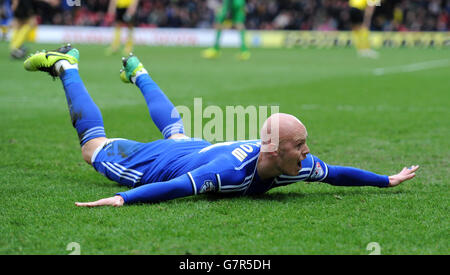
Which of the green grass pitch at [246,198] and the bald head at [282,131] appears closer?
the green grass pitch at [246,198]

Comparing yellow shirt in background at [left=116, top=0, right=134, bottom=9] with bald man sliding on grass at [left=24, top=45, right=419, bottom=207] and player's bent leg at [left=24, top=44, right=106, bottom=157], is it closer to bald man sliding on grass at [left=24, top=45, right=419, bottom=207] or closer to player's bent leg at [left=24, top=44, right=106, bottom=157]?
player's bent leg at [left=24, top=44, right=106, bottom=157]

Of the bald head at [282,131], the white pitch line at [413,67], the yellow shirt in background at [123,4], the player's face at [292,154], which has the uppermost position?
the yellow shirt in background at [123,4]

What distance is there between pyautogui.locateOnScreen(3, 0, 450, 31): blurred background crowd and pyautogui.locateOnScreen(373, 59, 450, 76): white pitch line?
11779 millimetres

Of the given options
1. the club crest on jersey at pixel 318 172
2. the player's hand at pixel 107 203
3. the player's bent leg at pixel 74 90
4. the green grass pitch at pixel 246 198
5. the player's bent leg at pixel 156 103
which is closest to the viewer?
the green grass pitch at pixel 246 198

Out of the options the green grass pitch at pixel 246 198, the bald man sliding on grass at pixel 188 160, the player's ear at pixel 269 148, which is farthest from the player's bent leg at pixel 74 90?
the player's ear at pixel 269 148

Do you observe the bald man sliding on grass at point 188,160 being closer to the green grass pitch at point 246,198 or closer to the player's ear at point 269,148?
the player's ear at point 269,148

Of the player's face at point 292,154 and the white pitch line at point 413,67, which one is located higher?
the player's face at point 292,154

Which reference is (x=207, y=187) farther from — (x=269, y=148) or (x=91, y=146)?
(x=91, y=146)

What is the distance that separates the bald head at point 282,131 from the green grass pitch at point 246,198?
0.45m

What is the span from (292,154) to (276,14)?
3076cm

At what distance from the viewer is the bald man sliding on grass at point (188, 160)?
3918 millimetres

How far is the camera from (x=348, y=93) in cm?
1143

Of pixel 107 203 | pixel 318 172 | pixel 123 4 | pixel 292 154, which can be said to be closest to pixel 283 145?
pixel 292 154

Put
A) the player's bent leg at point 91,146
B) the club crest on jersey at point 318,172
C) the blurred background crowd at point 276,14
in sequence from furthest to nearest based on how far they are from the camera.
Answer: the blurred background crowd at point 276,14 < the player's bent leg at point 91,146 < the club crest on jersey at point 318,172
